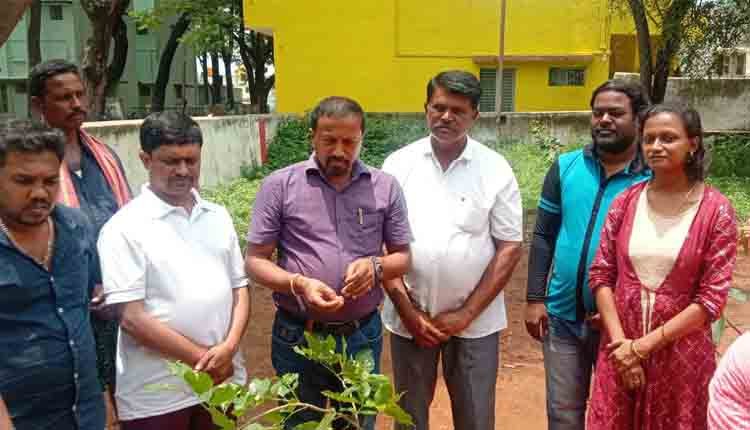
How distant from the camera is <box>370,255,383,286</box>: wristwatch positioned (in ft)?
8.09

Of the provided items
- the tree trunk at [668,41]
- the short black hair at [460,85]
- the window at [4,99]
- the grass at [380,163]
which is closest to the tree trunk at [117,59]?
the grass at [380,163]

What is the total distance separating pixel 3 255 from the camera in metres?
1.89

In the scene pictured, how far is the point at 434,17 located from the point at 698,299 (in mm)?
14078

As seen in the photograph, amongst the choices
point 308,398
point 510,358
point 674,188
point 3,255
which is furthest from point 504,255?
point 510,358

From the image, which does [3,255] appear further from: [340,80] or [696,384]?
[340,80]

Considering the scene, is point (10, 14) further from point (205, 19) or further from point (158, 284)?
point (205, 19)

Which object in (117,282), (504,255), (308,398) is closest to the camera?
(117,282)

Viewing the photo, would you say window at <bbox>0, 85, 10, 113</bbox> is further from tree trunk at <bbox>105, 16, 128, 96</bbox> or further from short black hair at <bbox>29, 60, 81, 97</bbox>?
short black hair at <bbox>29, 60, 81, 97</bbox>

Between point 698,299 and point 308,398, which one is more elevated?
point 698,299

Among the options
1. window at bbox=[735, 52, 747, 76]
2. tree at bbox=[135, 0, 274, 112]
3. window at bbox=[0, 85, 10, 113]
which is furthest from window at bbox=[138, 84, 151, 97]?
window at bbox=[735, 52, 747, 76]

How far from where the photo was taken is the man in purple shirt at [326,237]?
2449 mm

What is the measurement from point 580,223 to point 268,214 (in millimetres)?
1234

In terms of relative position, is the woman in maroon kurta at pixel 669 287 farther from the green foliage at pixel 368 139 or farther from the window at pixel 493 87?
the window at pixel 493 87

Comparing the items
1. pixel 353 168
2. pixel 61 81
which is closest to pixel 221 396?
pixel 353 168
